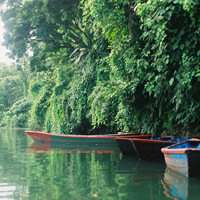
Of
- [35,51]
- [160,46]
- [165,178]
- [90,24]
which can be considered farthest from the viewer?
[35,51]

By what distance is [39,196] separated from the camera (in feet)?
23.3

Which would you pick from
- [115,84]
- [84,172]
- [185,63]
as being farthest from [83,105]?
[185,63]

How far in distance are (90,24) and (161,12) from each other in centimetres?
778

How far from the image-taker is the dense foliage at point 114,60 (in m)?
9.08

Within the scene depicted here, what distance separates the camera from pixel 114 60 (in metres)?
11.9

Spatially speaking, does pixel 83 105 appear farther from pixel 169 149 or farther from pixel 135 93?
pixel 169 149

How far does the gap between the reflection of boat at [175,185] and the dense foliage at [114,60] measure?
158cm

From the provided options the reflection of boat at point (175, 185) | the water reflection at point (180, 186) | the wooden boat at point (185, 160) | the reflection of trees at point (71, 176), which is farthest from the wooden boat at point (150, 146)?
the water reflection at point (180, 186)

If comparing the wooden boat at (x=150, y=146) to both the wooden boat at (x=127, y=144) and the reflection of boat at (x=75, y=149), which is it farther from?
the reflection of boat at (x=75, y=149)

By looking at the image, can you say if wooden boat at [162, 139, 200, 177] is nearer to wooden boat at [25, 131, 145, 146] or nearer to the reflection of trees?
the reflection of trees

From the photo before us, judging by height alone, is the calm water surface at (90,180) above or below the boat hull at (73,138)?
below

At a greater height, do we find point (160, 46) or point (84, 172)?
point (160, 46)

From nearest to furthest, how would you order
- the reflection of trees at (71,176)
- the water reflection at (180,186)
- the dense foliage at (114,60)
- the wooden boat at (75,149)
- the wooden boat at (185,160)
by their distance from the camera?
the water reflection at (180,186)
the reflection of trees at (71,176)
the wooden boat at (185,160)
the dense foliage at (114,60)
the wooden boat at (75,149)

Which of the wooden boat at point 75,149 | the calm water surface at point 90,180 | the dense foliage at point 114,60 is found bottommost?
the calm water surface at point 90,180
